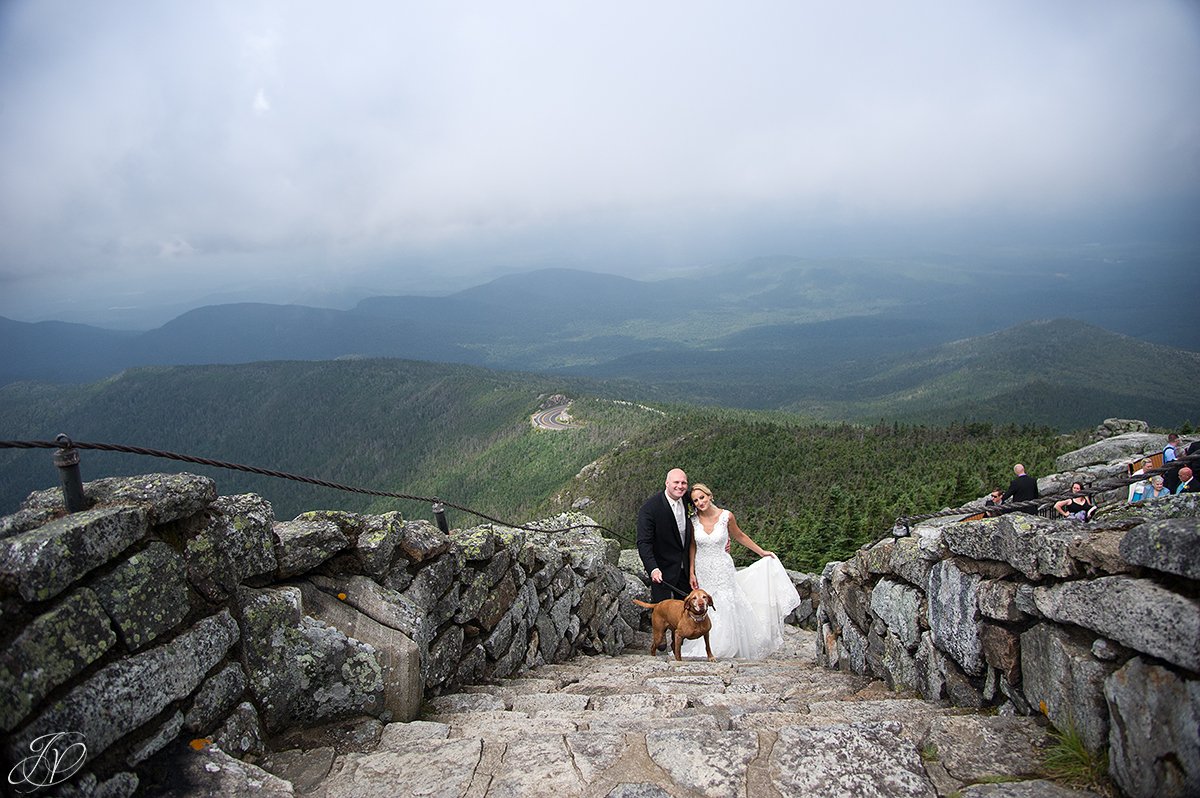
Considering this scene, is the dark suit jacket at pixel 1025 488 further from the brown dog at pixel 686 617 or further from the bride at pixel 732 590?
the brown dog at pixel 686 617

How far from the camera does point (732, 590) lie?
9680 millimetres

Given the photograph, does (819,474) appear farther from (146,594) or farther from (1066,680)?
(146,594)

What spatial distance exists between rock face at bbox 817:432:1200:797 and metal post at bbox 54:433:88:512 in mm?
5819

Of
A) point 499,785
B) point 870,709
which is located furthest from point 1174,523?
point 499,785

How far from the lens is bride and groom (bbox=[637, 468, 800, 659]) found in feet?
29.1

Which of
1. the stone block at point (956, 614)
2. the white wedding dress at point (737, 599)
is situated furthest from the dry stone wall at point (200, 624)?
the stone block at point (956, 614)

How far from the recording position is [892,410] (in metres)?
151

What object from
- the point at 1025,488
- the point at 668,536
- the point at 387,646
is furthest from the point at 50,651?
the point at 1025,488

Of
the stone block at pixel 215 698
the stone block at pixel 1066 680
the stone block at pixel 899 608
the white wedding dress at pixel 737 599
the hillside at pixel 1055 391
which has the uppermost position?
the stone block at pixel 215 698

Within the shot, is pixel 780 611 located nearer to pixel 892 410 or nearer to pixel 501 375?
pixel 892 410

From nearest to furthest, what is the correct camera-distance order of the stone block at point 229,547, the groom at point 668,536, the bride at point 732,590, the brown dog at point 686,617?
the stone block at point 229,547 < the brown dog at point 686,617 < the groom at point 668,536 < the bride at point 732,590

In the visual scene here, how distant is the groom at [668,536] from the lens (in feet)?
28.7

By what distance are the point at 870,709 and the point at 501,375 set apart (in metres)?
186

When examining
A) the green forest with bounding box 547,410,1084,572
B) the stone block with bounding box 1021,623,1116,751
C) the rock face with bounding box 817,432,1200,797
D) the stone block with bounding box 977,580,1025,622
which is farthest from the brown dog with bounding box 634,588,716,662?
the green forest with bounding box 547,410,1084,572
